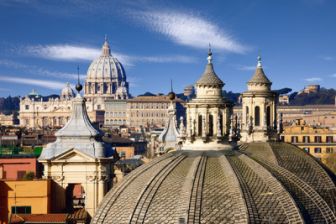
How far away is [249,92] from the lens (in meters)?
32.3

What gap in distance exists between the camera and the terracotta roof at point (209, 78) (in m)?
22.5

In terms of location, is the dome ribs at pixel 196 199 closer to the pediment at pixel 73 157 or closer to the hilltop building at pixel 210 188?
the hilltop building at pixel 210 188

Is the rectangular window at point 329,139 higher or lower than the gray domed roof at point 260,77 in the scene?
lower

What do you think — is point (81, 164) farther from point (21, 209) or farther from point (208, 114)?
point (208, 114)

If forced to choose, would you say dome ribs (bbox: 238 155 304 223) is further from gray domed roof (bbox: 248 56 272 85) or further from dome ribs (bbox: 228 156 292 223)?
gray domed roof (bbox: 248 56 272 85)

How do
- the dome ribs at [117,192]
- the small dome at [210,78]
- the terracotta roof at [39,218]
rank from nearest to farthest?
the dome ribs at [117,192] → the small dome at [210,78] → the terracotta roof at [39,218]

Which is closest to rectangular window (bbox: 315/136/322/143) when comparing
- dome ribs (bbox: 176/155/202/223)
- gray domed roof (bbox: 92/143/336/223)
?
gray domed roof (bbox: 92/143/336/223)

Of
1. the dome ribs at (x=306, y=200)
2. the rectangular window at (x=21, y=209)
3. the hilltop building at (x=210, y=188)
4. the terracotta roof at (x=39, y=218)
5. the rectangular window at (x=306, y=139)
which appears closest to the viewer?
the hilltop building at (x=210, y=188)

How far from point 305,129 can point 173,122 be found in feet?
118

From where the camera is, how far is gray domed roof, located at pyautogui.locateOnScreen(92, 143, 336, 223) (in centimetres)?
1805

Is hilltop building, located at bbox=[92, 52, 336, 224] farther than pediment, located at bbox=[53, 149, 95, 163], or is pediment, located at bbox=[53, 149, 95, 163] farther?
pediment, located at bbox=[53, 149, 95, 163]

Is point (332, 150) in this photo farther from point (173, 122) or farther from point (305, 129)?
point (173, 122)

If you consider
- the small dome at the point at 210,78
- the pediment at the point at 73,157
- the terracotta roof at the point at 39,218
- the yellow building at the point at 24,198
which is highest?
the small dome at the point at 210,78

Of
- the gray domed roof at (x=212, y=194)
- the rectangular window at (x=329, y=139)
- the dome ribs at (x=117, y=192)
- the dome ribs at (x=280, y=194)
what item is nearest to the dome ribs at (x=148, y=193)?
the gray domed roof at (x=212, y=194)
